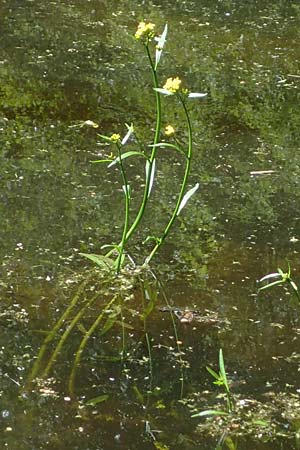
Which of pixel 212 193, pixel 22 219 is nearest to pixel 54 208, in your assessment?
pixel 22 219

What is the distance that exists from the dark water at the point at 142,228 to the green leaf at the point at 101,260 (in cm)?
5

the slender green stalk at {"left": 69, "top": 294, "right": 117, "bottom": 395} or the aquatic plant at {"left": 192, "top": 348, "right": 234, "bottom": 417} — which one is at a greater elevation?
the aquatic plant at {"left": 192, "top": 348, "right": 234, "bottom": 417}

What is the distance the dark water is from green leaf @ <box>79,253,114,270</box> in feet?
0.18

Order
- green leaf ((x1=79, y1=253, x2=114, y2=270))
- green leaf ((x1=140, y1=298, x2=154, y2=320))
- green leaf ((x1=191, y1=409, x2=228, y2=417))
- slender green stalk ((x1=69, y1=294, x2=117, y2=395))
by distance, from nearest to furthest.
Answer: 1. green leaf ((x1=191, y1=409, x2=228, y2=417))
2. slender green stalk ((x1=69, y1=294, x2=117, y2=395))
3. green leaf ((x1=140, y1=298, x2=154, y2=320))
4. green leaf ((x1=79, y1=253, x2=114, y2=270))

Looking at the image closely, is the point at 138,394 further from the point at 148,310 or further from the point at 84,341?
the point at 148,310

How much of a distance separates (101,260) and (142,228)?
28 cm

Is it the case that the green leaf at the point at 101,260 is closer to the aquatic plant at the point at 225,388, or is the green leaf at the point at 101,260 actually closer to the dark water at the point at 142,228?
the dark water at the point at 142,228

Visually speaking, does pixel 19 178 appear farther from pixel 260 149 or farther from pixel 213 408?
pixel 213 408

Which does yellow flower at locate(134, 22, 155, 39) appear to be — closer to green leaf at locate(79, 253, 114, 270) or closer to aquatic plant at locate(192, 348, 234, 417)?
green leaf at locate(79, 253, 114, 270)

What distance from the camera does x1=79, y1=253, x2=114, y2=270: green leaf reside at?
229 centimetres

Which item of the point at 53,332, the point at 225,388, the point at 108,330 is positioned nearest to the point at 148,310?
the point at 108,330

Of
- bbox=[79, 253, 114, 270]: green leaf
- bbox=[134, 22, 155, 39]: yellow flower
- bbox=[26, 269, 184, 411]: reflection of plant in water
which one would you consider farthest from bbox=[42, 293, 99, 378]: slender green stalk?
bbox=[134, 22, 155, 39]: yellow flower

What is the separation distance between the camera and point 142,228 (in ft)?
8.38

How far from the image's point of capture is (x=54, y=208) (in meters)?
2.61
